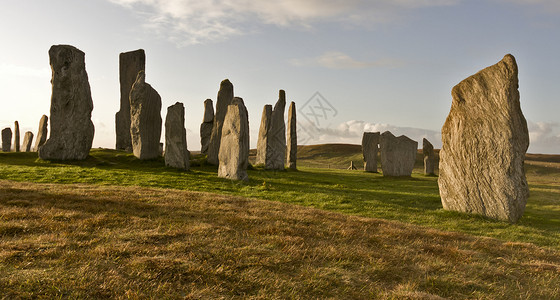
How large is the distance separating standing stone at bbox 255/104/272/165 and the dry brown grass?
15.4m

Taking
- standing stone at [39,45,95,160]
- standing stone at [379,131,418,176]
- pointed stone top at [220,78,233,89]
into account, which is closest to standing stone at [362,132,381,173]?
standing stone at [379,131,418,176]

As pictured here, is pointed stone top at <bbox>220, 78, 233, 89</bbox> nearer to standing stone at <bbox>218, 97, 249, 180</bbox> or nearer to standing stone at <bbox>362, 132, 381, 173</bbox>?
standing stone at <bbox>218, 97, 249, 180</bbox>

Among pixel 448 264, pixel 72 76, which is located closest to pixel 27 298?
pixel 448 264

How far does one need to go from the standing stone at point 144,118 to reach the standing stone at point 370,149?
18608mm

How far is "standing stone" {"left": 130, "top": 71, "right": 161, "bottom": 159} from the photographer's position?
21594mm

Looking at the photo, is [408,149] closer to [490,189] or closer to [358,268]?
[490,189]

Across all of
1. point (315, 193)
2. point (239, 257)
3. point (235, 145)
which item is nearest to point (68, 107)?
point (235, 145)

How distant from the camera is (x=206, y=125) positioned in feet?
97.9

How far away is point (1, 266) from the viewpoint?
15.6 ft

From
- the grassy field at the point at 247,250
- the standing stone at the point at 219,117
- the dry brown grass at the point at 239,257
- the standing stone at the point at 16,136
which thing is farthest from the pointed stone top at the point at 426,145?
the standing stone at the point at 16,136

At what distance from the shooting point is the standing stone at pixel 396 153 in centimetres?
2545

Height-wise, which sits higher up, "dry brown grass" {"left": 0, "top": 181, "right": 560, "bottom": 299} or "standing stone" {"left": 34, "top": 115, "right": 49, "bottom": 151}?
"standing stone" {"left": 34, "top": 115, "right": 49, "bottom": 151}

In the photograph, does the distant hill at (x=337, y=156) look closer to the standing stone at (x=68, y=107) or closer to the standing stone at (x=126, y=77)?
the standing stone at (x=126, y=77)

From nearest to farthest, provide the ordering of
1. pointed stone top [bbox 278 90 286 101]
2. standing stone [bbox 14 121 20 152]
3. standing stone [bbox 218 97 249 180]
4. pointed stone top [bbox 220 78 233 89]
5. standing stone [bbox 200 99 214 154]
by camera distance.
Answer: standing stone [bbox 218 97 249 180], pointed stone top [bbox 220 78 233 89], pointed stone top [bbox 278 90 286 101], standing stone [bbox 200 99 214 154], standing stone [bbox 14 121 20 152]
